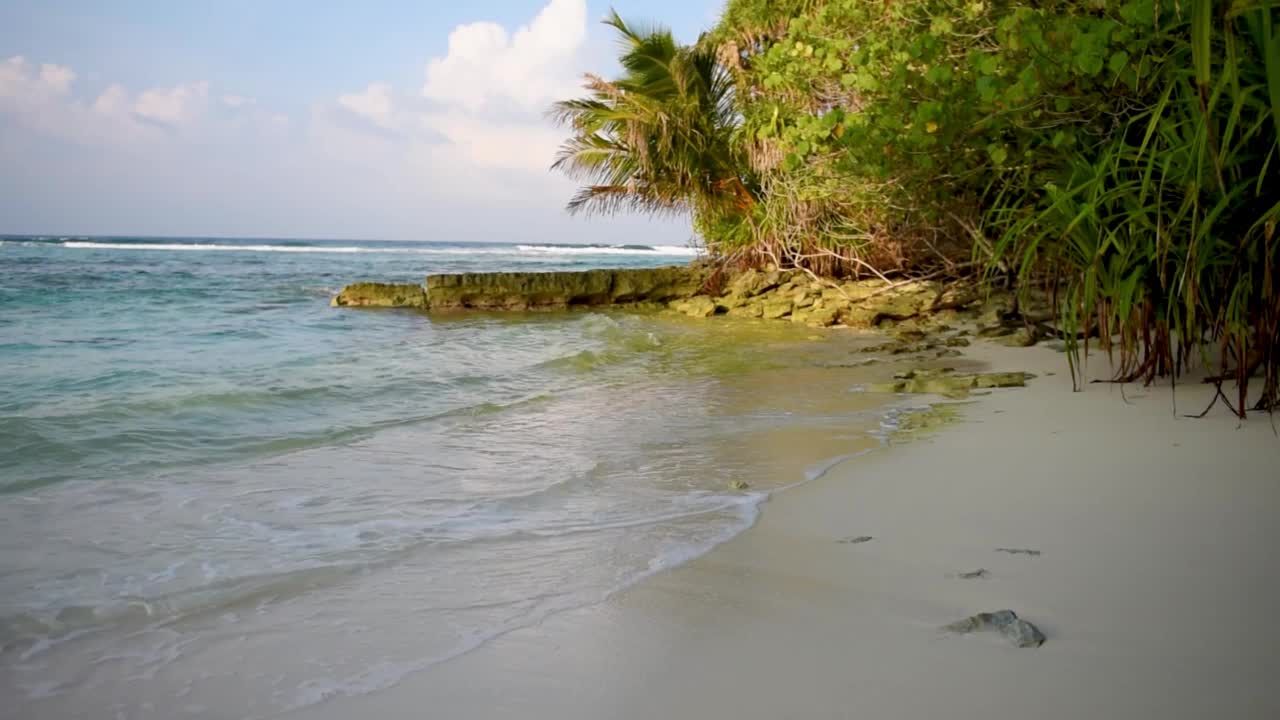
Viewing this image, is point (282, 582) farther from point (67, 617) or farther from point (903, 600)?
point (903, 600)

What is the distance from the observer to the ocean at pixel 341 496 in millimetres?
2439

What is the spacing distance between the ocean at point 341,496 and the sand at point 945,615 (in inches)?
9.3

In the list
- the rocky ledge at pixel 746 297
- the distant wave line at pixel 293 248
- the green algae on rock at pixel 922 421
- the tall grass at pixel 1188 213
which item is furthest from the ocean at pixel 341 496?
the distant wave line at pixel 293 248

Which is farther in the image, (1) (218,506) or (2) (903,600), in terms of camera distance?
(1) (218,506)

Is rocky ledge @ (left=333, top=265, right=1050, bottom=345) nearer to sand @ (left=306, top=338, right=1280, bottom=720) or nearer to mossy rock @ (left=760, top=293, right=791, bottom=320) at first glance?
mossy rock @ (left=760, top=293, right=791, bottom=320)

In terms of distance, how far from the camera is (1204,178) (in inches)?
149

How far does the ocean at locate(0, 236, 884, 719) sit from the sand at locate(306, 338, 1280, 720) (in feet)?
0.78

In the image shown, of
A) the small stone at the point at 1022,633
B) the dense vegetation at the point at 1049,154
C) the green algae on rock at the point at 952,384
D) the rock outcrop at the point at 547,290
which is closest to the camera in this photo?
the small stone at the point at 1022,633

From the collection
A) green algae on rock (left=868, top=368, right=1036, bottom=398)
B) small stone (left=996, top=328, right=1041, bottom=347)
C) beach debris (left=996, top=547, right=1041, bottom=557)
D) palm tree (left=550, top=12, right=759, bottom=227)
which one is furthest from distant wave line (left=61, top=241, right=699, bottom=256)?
beach debris (left=996, top=547, right=1041, bottom=557)

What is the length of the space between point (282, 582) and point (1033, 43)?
4911 millimetres

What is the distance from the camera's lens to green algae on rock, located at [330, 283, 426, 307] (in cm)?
1777

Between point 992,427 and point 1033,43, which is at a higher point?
point 1033,43

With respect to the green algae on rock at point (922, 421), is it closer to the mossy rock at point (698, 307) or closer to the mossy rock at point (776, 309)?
the mossy rock at point (776, 309)

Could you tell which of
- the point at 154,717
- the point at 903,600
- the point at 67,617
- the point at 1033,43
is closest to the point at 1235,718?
the point at 903,600
